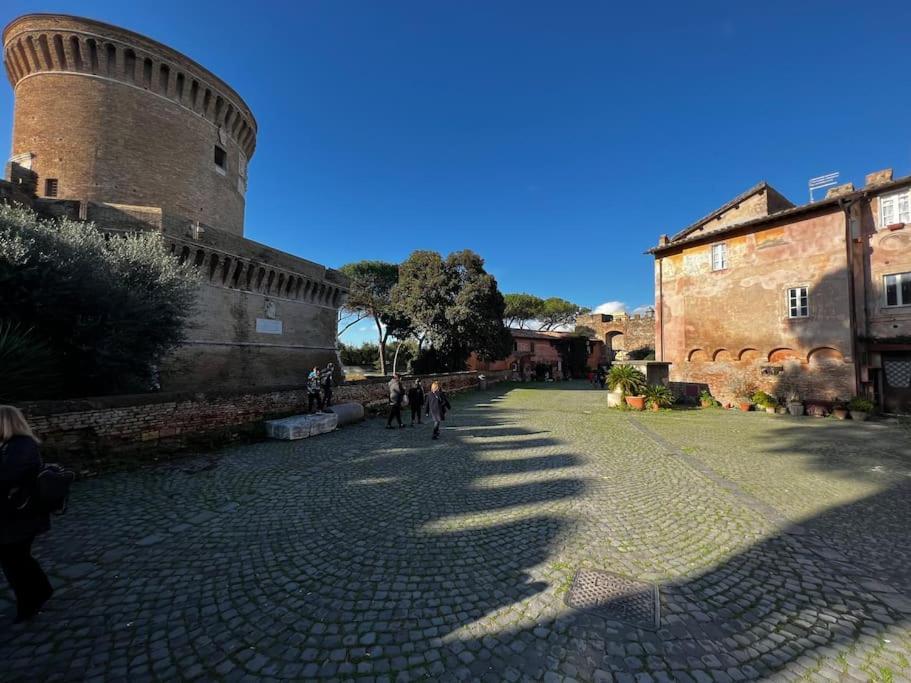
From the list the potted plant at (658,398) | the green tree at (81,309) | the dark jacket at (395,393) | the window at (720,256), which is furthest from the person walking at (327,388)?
the window at (720,256)

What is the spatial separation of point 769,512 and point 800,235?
15.0m

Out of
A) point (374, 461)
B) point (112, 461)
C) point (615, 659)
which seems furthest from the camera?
point (374, 461)

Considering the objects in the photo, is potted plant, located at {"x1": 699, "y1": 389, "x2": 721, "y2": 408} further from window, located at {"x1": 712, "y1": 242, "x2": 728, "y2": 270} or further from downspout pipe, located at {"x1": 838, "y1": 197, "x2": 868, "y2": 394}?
window, located at {"x1": 712, "y1": 242, "x2": 728, "y2": 270}

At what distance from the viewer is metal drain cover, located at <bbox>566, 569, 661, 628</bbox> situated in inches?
113

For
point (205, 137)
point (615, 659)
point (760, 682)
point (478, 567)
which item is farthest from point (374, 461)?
point (205, 137)

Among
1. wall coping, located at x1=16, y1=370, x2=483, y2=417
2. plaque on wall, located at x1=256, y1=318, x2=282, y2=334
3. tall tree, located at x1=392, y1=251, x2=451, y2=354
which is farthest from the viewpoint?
tall tree, located at x1=392, y1=251, x2=451, y2=354

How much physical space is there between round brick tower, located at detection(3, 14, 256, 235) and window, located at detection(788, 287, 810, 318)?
82.5 ft

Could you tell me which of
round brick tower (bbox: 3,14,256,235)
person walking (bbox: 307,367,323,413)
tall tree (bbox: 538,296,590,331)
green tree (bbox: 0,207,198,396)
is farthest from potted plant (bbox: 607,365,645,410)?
tall tree (bbox: 538,296,590,331)

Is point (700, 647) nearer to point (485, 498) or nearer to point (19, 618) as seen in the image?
point (485, 498)

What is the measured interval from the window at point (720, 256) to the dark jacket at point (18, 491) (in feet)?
69.1

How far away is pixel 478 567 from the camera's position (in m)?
3.56

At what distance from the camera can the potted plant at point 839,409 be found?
1300 cm

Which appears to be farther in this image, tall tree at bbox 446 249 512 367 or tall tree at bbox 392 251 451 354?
tall tree at bbox 392 251 451 354

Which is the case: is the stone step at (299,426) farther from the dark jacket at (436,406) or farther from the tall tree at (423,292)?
the tall tree at (423,292)
